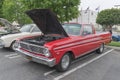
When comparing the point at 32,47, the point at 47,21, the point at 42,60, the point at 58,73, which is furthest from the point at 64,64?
the point at 47,21

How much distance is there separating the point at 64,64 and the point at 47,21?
1.91 m

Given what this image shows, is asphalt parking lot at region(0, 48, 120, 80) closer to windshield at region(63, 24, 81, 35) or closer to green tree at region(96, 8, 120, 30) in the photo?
windshield at region(63, 24, 81, 35)

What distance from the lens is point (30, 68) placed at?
566cm

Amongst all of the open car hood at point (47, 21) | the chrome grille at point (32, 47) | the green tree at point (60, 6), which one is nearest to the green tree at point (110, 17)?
the green tree at point (60, 6)

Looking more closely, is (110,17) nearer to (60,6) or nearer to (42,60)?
(60,6)

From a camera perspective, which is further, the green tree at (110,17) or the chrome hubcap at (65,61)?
the green tree at (110,17)

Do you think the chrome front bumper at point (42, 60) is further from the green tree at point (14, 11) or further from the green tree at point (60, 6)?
the green tree at point (14, 11)

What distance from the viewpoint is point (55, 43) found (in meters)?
4.96

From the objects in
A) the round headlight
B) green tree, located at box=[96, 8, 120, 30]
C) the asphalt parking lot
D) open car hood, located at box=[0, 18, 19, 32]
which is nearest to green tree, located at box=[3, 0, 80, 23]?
open car hood, located at box=[0, 18, 19, 32]

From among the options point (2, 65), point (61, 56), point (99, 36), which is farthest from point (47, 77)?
point (99, 36)

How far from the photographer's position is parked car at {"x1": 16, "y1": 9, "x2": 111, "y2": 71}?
4.86 m

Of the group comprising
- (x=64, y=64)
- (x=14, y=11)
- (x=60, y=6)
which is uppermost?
(x=14, y=11)

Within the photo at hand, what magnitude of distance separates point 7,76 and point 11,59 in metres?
2.05

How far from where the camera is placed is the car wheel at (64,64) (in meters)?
5.20
